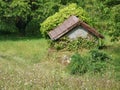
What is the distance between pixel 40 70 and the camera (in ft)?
44.9

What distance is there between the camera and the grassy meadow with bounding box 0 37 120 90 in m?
9.86

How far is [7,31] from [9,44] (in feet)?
19.1

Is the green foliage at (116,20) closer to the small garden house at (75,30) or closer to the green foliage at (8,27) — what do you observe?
the small garden house at (75,30)

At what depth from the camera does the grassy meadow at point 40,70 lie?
9859 millimetres

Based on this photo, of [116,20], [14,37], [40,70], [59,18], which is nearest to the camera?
[40,70]

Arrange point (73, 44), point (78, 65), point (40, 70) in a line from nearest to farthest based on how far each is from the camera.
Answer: point (40, 70), point (78, 65), point (73, 44)

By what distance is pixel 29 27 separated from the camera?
42.4 meters

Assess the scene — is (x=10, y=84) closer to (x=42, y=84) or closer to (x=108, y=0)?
(x=42, y=84)

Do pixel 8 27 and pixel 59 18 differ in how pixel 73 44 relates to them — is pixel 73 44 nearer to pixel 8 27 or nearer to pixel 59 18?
pixel 59 18

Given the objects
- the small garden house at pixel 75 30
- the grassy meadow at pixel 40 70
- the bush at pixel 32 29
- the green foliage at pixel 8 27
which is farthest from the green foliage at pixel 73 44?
the bush at pixel 32 29

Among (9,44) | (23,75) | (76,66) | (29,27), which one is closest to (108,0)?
(76,66)

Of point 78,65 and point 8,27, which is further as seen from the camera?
point 8,27

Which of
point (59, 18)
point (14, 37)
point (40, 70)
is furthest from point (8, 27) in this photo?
point (40, 70)

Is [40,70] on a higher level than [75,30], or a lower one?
higher
